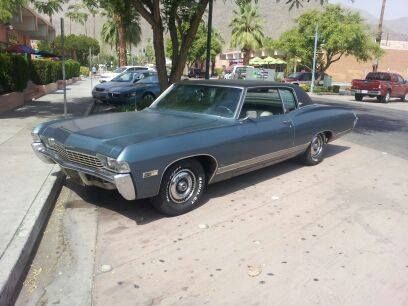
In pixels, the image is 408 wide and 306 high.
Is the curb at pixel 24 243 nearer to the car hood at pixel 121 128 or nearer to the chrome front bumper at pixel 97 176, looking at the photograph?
the chrome front bumper at pixel 97 176

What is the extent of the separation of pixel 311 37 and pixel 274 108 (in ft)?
89.9

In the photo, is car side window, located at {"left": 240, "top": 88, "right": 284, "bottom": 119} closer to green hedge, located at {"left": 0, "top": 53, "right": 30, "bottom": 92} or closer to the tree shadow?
the tree shadow

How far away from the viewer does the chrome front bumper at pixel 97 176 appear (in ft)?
13.8

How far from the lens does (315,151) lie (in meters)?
7.30

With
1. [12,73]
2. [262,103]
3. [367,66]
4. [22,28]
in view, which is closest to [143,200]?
[262,103]

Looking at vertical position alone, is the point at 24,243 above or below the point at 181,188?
below

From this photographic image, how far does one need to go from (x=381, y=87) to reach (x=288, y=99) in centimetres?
1832

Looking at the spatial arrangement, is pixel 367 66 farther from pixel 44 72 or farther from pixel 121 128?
pixel 121 128

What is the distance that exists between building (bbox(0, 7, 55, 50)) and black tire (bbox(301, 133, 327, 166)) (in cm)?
1904

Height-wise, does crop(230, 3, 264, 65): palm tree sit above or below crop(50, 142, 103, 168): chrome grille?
above

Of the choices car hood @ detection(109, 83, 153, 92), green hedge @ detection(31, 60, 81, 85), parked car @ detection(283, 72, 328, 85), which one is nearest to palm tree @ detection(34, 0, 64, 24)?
car hood @ detection(109, 83, 153, 92)

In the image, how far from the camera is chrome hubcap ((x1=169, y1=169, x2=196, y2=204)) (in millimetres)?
4754

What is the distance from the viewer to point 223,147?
5.10 m

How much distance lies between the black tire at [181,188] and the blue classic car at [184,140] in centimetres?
1
